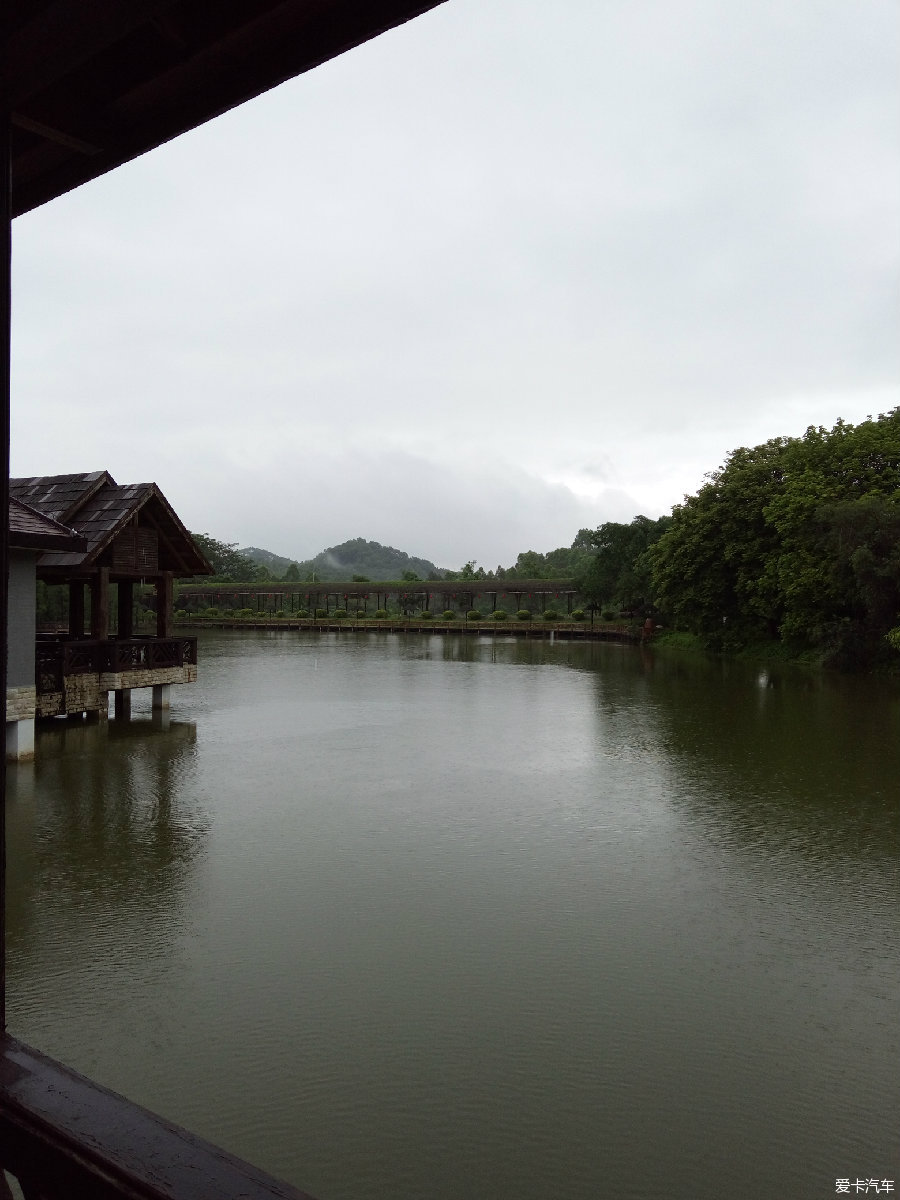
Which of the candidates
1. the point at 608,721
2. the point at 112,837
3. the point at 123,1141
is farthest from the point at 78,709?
the point at 123,1141

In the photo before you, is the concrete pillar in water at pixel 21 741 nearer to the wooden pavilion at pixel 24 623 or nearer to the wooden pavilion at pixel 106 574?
the wooden pavilion at pixel 24 623

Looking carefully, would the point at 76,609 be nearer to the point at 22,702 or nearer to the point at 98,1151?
the point at 22,702

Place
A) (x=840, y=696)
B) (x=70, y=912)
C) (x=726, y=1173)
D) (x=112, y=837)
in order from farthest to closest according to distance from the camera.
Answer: (x=840, y=696) → (x=112, y=837) → (x=70, y=912) → (x=726, y=1173)

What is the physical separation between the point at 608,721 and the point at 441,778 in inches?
235

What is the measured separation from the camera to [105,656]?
1455cm

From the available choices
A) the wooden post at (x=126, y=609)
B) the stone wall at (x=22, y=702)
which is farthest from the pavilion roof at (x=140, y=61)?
the wooden post at (x=126, y=609)

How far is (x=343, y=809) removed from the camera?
383 inches

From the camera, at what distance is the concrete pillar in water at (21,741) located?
11.4 m

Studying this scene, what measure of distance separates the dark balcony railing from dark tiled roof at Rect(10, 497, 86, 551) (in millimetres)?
2239

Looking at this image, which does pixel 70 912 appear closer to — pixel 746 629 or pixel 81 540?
pixel 81 540

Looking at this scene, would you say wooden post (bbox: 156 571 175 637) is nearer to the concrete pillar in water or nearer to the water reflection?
the water reflection

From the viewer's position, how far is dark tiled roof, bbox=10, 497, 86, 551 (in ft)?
36.2

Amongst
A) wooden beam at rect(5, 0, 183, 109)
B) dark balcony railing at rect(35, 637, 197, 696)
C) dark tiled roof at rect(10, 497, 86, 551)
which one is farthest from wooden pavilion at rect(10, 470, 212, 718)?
wooden beam at rect(5, 0, 183, 109)

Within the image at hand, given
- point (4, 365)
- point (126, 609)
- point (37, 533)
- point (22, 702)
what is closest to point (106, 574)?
point (126, 609)
